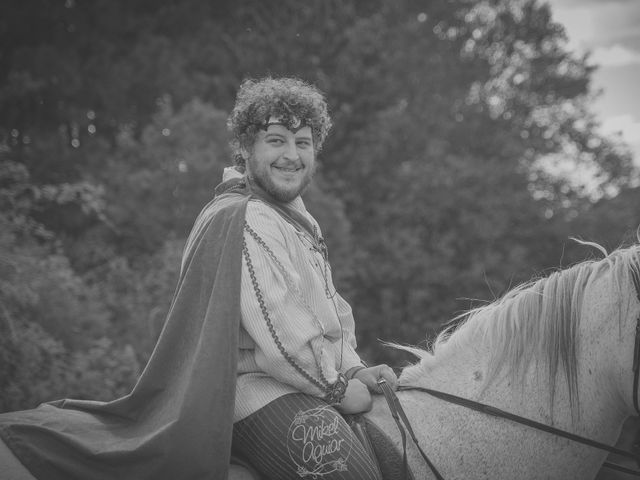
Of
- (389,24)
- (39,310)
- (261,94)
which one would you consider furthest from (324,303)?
(389,24)

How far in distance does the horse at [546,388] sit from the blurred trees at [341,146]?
5.87m

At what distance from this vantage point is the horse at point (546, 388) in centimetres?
241

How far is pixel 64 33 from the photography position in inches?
552


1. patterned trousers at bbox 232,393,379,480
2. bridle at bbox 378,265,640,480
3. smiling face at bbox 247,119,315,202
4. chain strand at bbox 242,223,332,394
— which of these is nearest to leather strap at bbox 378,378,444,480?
bridle at bbox 378,265,640,480

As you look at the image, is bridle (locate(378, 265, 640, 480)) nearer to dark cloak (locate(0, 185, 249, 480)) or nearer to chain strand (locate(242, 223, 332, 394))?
chain strand (locate(242, 223, 332, 394))

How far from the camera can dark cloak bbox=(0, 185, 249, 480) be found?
2.28m

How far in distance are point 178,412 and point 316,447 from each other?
0.51 m

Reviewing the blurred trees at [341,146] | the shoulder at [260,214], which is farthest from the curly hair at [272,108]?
the blurred trees at [341,146]

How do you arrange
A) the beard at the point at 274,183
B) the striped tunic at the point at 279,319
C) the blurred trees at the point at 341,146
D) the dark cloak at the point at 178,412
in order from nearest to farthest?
the dark cloak at the point at 178,412, the striped tunic at the point at 279,319, the beard at the point at 274,183, the blurred trees at the point at 341,146

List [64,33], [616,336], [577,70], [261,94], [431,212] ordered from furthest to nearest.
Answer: [577,70]
[431,212]
[64,33]
[261,94]
[616,336]

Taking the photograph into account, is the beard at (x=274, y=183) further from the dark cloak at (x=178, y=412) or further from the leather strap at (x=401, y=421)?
the leather strap at (x=401, y=421)

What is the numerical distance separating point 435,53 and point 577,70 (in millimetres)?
4714

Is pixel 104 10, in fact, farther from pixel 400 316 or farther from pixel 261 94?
pixel 261 94

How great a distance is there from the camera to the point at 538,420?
2.46 m
